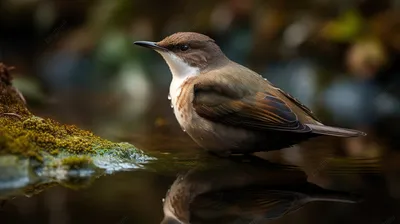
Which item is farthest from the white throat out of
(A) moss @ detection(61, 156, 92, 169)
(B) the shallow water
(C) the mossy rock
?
(A) moss @ detection(61, 156, 92, 169)

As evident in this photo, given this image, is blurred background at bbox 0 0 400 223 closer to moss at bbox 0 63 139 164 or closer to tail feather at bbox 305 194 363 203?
moss at bbox 0 63 139 164

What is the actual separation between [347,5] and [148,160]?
5010 millimetres

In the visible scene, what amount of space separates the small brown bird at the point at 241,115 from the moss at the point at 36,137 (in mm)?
593

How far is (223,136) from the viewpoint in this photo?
4.41 meters

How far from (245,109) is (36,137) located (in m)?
1.34

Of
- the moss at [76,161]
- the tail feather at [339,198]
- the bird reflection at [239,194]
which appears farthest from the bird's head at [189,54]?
the tail feather at [339,198]

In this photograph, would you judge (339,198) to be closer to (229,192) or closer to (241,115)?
(229,192)

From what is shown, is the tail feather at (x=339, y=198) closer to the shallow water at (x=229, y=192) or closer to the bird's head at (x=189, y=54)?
the shallow water at (x=229, y=192)

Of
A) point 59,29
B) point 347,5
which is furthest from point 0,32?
point 347,5

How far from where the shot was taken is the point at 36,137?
3705mm

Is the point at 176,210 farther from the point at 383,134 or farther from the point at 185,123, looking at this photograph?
the point at 383,134

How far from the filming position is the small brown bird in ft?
14.2

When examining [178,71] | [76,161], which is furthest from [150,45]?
[76,161]

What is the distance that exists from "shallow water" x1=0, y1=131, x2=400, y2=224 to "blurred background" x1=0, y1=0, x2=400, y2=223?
222 centimetres
